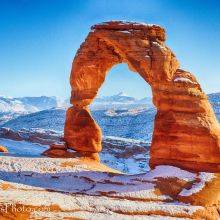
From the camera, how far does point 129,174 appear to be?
96.6 ft

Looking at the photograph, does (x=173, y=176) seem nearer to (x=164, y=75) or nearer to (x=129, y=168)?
(x=164, y=75)

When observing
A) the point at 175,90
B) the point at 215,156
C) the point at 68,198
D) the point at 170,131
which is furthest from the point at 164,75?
the point at 68,198

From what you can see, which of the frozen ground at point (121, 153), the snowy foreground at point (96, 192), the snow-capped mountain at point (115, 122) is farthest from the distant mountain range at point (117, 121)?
the snowy foreground at point (96, 192)

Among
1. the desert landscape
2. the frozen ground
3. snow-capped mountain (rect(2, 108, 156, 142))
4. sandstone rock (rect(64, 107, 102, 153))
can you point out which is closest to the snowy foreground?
the desert landscape

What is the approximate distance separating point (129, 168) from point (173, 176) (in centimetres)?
3388

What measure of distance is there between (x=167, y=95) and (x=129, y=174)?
20.9 ft

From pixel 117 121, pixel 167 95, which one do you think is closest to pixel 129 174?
pixel 167 95

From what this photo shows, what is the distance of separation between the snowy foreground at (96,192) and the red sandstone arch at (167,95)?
1.28 metres

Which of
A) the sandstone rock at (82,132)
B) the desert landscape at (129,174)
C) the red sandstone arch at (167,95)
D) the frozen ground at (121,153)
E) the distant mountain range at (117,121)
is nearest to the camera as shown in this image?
the desert landscape at (129,174)

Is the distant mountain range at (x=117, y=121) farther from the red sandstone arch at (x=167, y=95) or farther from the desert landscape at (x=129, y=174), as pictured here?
the red sandstone arch at (x=167, y=95)

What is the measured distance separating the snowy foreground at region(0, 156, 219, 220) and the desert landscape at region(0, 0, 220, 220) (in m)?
0.06

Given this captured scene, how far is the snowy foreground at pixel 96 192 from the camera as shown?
20312 millimetres

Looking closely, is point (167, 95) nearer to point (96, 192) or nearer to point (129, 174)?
point (129, 174)

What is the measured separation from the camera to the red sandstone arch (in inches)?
1085
